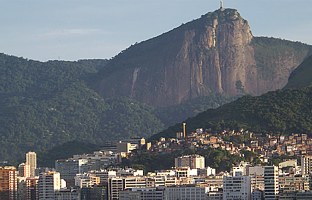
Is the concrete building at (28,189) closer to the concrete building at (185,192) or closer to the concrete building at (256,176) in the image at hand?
the concrete building at (185,192)

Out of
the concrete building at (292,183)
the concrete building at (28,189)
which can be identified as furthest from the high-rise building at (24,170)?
the concrete building at (292,183)

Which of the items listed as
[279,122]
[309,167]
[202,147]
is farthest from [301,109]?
[309,167]

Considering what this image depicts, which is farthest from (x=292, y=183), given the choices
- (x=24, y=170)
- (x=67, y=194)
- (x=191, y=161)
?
(x=24, y=170)

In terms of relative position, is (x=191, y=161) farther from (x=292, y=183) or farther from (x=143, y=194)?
(x=292, y=183)

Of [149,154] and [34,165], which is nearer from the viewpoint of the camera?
[149,154]

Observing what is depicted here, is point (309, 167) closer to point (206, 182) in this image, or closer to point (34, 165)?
point (206, 182)

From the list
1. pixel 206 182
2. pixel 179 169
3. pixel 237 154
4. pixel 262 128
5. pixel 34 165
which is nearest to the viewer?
pixel 206 182
